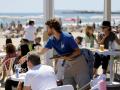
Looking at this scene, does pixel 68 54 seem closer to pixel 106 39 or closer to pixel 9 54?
pixel 106 39

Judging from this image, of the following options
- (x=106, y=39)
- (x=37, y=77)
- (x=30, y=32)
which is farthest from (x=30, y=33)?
(x=37, y=77)

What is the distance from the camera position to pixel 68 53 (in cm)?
628

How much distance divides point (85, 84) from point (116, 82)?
8.37 feet

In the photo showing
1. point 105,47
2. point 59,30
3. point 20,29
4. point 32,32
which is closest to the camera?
point 59,30

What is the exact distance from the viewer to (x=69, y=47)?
623cm

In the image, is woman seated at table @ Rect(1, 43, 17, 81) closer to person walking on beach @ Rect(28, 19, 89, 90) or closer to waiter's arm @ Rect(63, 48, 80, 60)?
person walking on beach @ Rect(28, 19, 89, 90)

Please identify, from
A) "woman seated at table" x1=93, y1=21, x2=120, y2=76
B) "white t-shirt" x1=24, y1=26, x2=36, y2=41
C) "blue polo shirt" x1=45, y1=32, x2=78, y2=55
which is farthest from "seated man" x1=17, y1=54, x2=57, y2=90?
"white t-shirt" x1=24, y1=26, x2=36, y2=41

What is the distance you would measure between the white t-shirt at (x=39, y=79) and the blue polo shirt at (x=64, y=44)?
95cm

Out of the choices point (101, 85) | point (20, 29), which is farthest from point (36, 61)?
point (20, 29)

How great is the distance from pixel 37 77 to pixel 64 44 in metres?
1.12

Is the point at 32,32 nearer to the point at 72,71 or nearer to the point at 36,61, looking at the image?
the point at 72,71

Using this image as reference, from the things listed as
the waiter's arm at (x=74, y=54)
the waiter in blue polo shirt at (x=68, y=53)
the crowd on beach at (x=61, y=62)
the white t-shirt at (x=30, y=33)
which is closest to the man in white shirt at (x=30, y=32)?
the white t-shirt at (x=30, y=33)

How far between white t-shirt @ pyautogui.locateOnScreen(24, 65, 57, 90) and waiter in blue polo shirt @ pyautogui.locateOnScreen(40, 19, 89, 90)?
38.2 inches

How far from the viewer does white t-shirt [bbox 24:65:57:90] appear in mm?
5211
